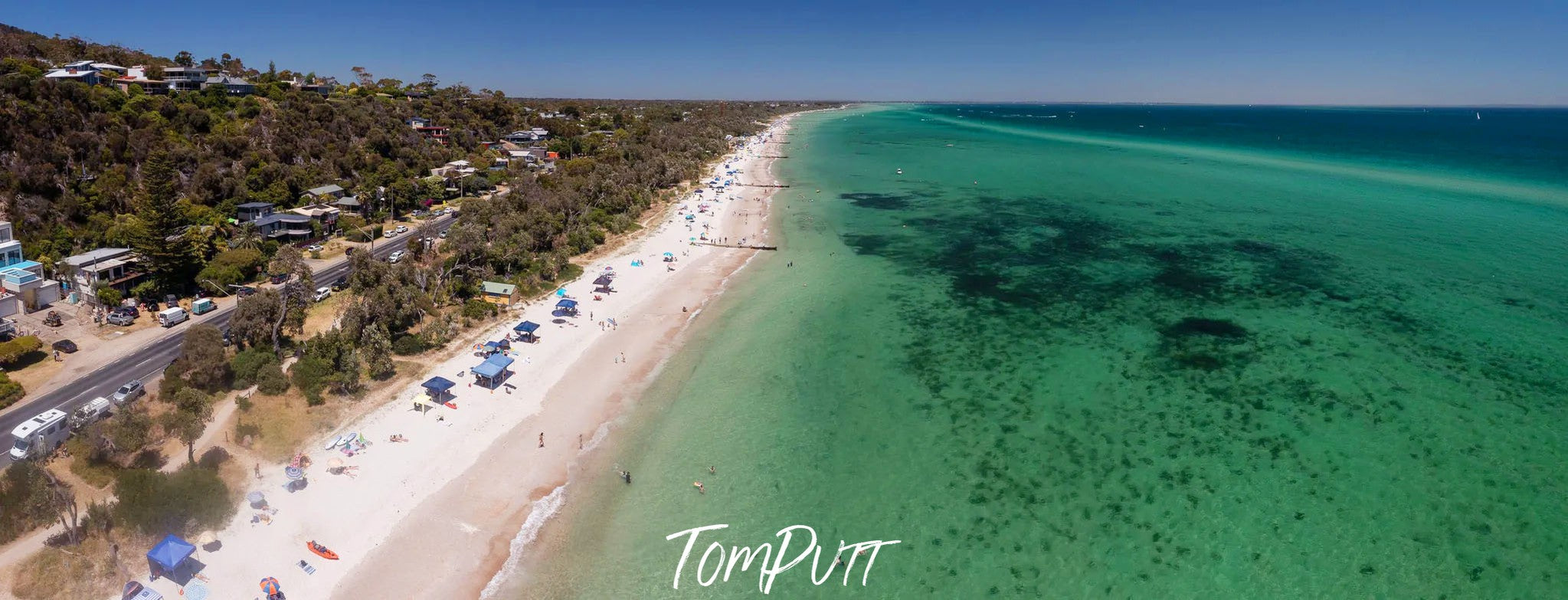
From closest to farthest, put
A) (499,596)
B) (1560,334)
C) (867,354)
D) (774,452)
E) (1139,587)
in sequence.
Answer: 1. (499,596)
2. (1139,587)
3. (774,452)
4. (867,354)
5. (1560,334)

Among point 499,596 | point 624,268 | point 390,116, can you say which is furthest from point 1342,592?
point 390,116

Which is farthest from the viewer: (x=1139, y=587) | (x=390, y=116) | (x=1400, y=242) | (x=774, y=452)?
(x=390, y=116)

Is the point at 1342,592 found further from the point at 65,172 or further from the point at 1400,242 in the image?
the point at 65,172

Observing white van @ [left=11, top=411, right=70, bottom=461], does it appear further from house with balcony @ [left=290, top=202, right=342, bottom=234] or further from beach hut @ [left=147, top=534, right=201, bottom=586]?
house with balcony @ [left=290, top=202, right=342, bottom=234]

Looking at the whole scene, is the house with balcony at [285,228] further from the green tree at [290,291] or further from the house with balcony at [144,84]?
the house with balcony at [144,84]

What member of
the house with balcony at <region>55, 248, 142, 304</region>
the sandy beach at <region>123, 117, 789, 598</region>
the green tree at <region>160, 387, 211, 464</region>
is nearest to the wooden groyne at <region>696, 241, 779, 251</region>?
the sandy beach at <region>123, 117, 789, 598</region>

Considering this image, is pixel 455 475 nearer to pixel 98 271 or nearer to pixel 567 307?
pixel 567 307

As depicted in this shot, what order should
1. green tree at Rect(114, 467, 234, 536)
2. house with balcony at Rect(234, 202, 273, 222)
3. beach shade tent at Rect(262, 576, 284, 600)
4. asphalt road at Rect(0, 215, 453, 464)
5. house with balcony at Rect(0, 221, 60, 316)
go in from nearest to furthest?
beach shade tent at Rect(262, 576, 284, 600)
green tree at Rect(114, 467, 234, 536)
asphalt road at Rect(0, 215, 453, 464)
house with balcony at Rect(0, 221, 60, 316)
house with balcony at Rect(234, 202, 273, 222)
